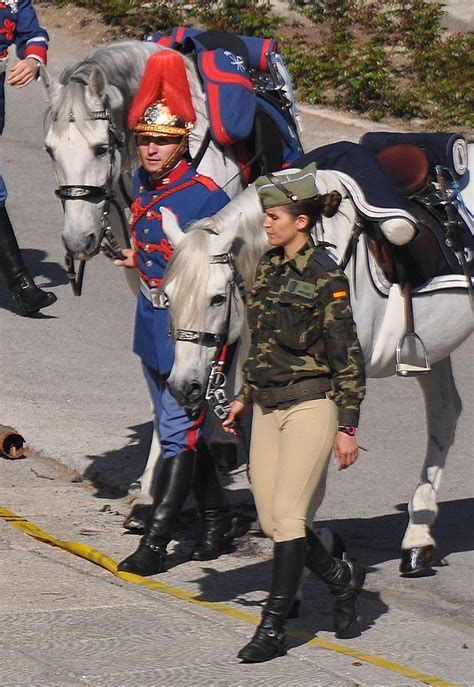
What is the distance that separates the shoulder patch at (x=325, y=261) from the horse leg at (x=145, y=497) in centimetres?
185

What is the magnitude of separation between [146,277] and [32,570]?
1283 millimetres

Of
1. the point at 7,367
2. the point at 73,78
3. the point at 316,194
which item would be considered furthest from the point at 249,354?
the point at 7,367

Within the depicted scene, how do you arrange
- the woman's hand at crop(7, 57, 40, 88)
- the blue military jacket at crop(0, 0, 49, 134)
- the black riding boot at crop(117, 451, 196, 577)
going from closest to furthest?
1. the black riding boot at crop(117, 451, 196, 577)
2. the woman's hand at crop(7, 57, 40, 88)
3. the blue military jacket at crop(0, 0, 49, 134)

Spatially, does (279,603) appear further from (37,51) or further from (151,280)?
(37,51)

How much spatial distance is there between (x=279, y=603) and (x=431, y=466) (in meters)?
1.72

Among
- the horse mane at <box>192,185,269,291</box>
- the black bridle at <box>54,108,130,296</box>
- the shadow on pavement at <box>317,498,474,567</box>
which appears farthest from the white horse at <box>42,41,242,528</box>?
the horse mane at <box>192,185,269,291</box>

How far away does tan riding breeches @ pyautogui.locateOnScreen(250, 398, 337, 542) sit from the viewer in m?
5.41

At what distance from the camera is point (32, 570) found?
6406mm

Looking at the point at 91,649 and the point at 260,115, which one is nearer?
the point at 91,649

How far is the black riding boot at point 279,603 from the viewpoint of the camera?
540cm

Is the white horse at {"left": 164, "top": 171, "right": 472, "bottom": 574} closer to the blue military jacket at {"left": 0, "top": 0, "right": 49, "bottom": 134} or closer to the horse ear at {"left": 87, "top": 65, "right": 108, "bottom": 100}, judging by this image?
the horse ear at {"left": 87, "top": 65, "right": 108, "bottom": 100}

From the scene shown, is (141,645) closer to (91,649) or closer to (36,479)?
(91,649)

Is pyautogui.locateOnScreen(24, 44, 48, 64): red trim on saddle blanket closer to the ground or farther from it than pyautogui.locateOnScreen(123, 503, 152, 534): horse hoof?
farther from it

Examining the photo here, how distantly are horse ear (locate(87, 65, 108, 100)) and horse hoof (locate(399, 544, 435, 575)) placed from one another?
244cm
